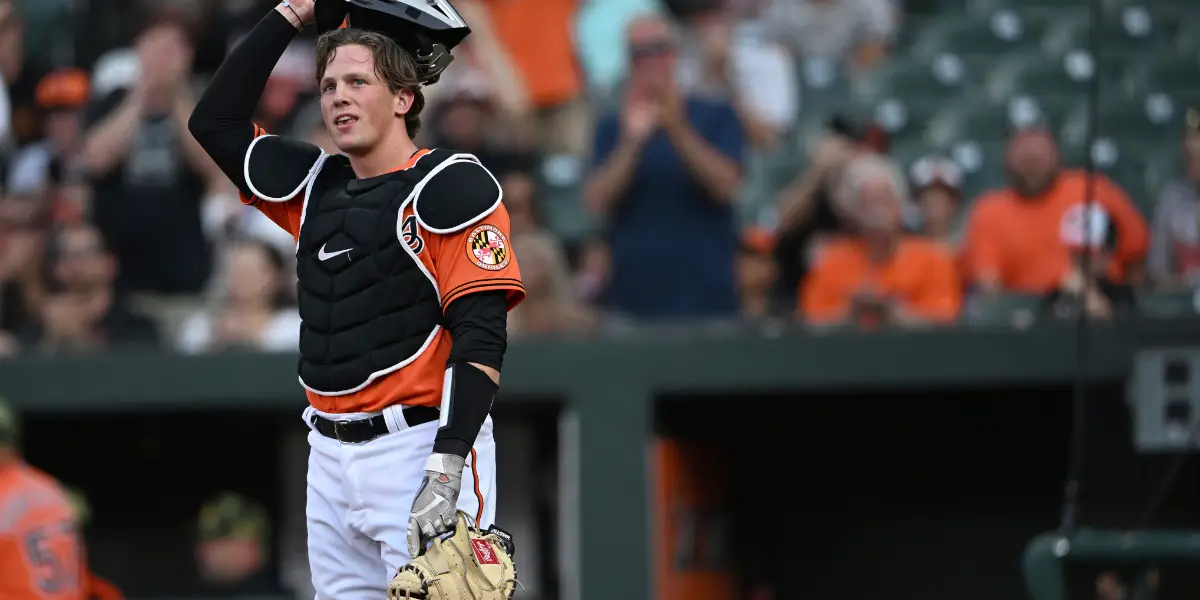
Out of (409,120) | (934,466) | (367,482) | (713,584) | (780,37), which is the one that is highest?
(780,37)

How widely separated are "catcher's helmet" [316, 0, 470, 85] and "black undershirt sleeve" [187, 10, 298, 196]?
0.20 m

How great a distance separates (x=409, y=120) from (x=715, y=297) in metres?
3.33

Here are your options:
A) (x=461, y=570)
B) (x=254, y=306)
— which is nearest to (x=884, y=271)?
(x=254, y=306)

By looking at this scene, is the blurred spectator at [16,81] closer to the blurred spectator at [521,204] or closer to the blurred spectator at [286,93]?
the blurred spectator at [286,93]

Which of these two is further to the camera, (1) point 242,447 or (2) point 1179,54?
(1) point 242,447

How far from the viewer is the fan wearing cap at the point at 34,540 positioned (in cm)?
569

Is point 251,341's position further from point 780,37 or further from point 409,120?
point 409,120

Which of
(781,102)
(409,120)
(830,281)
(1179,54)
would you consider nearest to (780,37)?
(781,102)

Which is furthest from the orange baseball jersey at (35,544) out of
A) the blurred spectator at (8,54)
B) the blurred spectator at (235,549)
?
the blurred spectator at (8,54)

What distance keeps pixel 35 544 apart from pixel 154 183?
227 cm

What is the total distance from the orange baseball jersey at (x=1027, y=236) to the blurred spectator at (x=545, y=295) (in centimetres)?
155

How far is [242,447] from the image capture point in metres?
7.81

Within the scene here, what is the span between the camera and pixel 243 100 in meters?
3.78

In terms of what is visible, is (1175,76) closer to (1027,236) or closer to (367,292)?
(1027,236)
